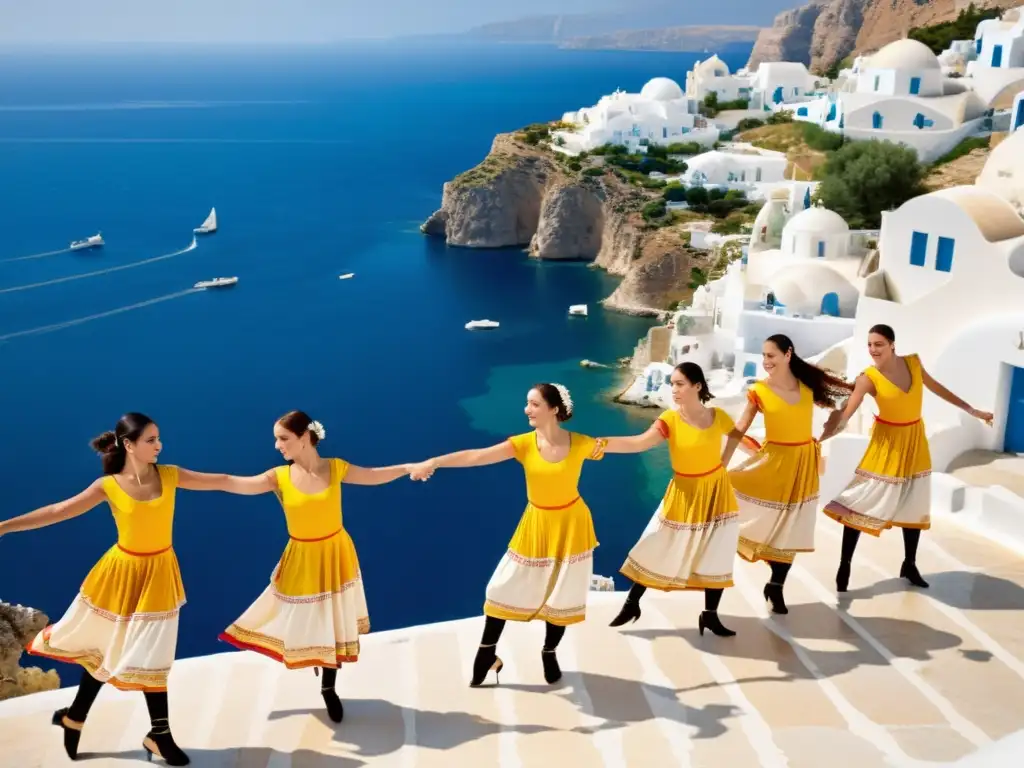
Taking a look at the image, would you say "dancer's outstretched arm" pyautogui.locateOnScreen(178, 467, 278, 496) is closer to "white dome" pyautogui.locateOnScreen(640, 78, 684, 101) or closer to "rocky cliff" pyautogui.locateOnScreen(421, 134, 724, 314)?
"rocky cliff" pyautogui.locateOnScreen(421, 134, 724, 314)

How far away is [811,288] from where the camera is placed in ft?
97.9

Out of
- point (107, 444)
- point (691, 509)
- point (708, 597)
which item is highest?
point (107, 444)

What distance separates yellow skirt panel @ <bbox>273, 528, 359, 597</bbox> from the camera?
5383 millimetres

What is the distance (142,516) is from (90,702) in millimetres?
976

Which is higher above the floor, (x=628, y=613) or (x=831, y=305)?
(x=628, y=613)

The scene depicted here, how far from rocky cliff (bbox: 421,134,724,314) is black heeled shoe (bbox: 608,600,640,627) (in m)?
43.4

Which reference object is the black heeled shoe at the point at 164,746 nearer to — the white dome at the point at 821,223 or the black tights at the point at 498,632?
the black tights at the point at 498,632

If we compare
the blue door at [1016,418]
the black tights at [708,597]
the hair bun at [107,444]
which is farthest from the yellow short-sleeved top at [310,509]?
the blue door at [1016,418]

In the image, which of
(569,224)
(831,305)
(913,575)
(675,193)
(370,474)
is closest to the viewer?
(370,474)

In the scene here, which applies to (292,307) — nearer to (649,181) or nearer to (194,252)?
(194,252)

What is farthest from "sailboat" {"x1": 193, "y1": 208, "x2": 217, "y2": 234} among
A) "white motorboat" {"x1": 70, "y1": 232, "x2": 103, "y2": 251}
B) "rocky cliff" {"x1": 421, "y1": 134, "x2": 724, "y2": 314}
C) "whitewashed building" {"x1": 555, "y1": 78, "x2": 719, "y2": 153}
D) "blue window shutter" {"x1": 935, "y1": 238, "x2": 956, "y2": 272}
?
"blue window shutter" {"x1": 935, "y1": 238, "x2": 956, "y2": 272}

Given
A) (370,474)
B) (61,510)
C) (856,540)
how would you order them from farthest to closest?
1. (856,540)
2. (370,474)
3. (61,510)

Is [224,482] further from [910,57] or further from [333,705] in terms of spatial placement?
[910,57]

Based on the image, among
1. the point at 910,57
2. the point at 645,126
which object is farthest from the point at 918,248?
the point at 645,126
